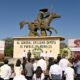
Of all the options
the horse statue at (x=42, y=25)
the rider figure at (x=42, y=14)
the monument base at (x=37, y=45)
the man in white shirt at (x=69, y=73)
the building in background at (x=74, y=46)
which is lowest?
the man in white shirt at (x=69, y=73)

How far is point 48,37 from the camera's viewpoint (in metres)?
33.7

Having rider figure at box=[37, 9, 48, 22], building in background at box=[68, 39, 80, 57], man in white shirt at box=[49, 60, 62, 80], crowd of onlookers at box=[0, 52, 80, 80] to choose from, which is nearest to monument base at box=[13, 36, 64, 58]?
rider figure at box=[37, 9, 48, 22]

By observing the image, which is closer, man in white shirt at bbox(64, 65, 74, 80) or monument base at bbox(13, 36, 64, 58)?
man in white shirt at bbox(64, 65, 74, 80)

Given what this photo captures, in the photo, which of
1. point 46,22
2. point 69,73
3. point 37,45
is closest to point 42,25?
point 46,22

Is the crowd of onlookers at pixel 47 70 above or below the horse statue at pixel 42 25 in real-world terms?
below

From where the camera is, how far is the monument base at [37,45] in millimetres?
33250

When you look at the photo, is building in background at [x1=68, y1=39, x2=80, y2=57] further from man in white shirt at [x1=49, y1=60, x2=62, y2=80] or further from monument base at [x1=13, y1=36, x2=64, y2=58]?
man in white shirt at [x1=49, y1=60, x2=62, y2=80]

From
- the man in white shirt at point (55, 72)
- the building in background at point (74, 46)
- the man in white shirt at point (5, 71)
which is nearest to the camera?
the man in white shirt at point (5, 71)

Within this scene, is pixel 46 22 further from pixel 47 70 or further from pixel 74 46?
pixel 47 70

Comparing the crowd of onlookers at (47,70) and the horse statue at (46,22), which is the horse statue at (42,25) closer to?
the horse statue at (46,22)

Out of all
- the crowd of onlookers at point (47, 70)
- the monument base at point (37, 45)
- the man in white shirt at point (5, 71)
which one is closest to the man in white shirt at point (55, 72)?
the crowd of onlookers at point (47, 70)

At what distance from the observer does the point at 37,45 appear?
34.1 metres

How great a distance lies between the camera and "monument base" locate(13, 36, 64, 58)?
33.2 meters

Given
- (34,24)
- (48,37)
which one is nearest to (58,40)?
(48,37)
